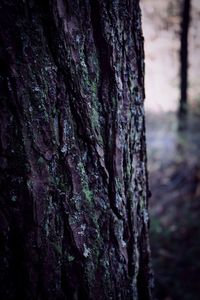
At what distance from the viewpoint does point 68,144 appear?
1077 millimetres

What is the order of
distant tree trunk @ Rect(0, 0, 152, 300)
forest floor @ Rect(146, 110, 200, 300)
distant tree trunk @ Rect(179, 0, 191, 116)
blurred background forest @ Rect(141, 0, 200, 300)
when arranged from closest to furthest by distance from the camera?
distant tree trunk @ Rect(0, 0, 152, 300) < forest floor @ Rect(146, 110, 200, 300) < blurred background forest @ Rect(141, 0, 200, 300) < distant tree trunk @ Rect(179, 0, 191, 116)

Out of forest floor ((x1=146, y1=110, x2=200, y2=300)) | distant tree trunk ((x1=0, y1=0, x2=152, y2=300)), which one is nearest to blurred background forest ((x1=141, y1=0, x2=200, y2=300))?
forest floor ((x1=146, y1=110, x2=200, y2=300))

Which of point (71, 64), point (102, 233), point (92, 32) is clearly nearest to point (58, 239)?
point (102, 233)

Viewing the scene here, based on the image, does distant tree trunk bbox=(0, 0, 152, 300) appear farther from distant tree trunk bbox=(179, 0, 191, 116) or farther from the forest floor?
distant tree trunk bbox=(179, 0, 191, 116)

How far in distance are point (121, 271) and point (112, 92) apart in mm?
836

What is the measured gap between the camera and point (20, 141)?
1017 millimetres

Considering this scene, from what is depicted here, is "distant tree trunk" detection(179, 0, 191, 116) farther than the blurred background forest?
Yes

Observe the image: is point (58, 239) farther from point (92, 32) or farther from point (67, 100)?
point (92, 32)

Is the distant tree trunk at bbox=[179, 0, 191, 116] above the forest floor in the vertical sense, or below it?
above

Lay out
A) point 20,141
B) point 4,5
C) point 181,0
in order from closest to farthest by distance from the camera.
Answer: point 4,5
point 20,141
point 181,0

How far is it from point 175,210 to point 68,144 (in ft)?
20.0

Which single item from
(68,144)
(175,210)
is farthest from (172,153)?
(68,144)

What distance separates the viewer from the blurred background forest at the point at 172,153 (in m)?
4.92

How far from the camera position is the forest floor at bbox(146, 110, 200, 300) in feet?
15.2
